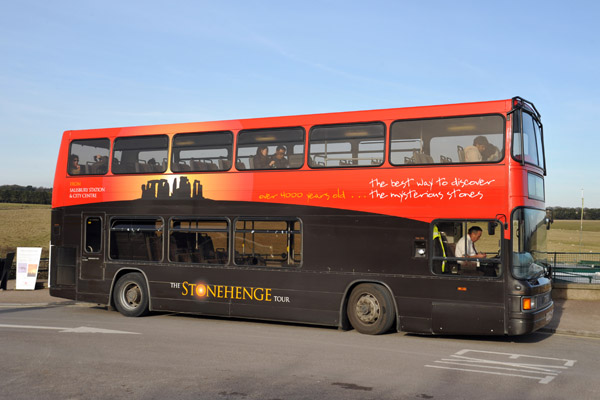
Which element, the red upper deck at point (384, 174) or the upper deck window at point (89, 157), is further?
the upper deck window at point (89, 157)

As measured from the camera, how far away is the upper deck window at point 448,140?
431 inches

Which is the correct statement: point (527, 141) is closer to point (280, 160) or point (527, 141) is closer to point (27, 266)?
point (280, 160)

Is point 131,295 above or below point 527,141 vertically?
below

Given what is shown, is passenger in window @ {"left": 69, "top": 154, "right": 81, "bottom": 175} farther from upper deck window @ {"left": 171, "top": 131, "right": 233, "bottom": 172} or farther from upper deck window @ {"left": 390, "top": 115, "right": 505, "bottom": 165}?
upper deck window @ {"left": 390, "top": 115, "right": 505, "bottom": 165}

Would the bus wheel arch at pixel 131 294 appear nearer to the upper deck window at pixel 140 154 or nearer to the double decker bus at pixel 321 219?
the double decker bus at pixel 321 219

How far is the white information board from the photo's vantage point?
67.1 ft

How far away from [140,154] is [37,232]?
139 ft

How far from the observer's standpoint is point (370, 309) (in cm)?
1200

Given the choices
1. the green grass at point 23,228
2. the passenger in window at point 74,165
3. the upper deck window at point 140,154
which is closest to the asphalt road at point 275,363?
the upper deck window at point 140,154

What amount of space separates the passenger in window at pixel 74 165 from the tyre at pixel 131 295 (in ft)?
8.81

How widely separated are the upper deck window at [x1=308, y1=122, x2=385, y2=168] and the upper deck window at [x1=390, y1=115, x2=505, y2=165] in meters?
0.31

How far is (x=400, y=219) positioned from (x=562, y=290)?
8.01 m

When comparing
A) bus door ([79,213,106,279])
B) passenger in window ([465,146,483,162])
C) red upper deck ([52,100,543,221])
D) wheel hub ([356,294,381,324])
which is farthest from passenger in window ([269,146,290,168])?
bus door ([79,213,106,279])

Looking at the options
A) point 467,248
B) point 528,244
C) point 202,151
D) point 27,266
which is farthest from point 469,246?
point 27,266
